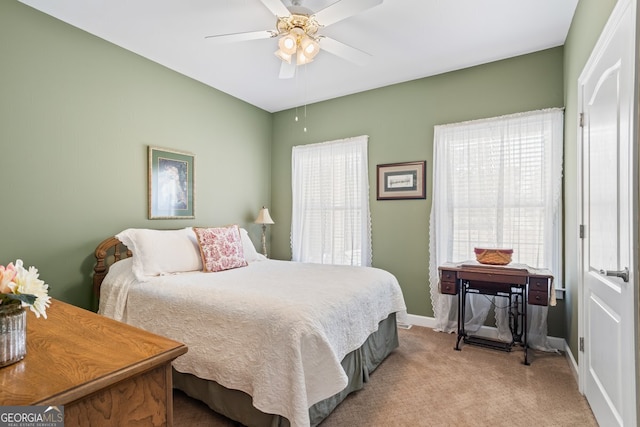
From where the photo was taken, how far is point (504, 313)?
3113 mm

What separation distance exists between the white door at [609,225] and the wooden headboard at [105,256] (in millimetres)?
3537

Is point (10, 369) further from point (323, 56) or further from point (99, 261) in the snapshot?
point (323, 56)

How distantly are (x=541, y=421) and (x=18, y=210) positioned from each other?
3.87 m

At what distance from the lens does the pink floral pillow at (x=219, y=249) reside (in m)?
2.90

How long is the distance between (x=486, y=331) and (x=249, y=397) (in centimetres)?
258

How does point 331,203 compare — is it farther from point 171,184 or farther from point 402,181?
point 171,184

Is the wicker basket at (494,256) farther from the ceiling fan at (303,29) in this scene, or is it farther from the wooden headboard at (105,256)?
the wooden headboard at (105,256)

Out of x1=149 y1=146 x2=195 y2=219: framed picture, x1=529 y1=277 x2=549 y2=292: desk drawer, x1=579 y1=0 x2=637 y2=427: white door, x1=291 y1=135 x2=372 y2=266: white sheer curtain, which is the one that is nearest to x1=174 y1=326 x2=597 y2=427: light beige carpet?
x1=579 y1=0 x2=637 y2=427: white door

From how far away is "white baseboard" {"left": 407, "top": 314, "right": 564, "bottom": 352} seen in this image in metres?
2.88

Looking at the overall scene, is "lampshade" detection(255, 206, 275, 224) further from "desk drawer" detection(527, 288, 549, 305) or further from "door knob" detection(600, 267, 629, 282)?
"door knob" detection(600, 267, 629, 282)

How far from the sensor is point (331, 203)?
4191 mm

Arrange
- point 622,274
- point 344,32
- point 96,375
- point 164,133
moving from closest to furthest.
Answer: point 96,375 < point 622,274 < point 344,32 < point 164,133

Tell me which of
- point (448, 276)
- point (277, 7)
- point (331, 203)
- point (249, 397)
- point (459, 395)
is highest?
point (277, 7)

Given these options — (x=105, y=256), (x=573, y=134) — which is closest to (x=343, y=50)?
(x=573, y=134)
